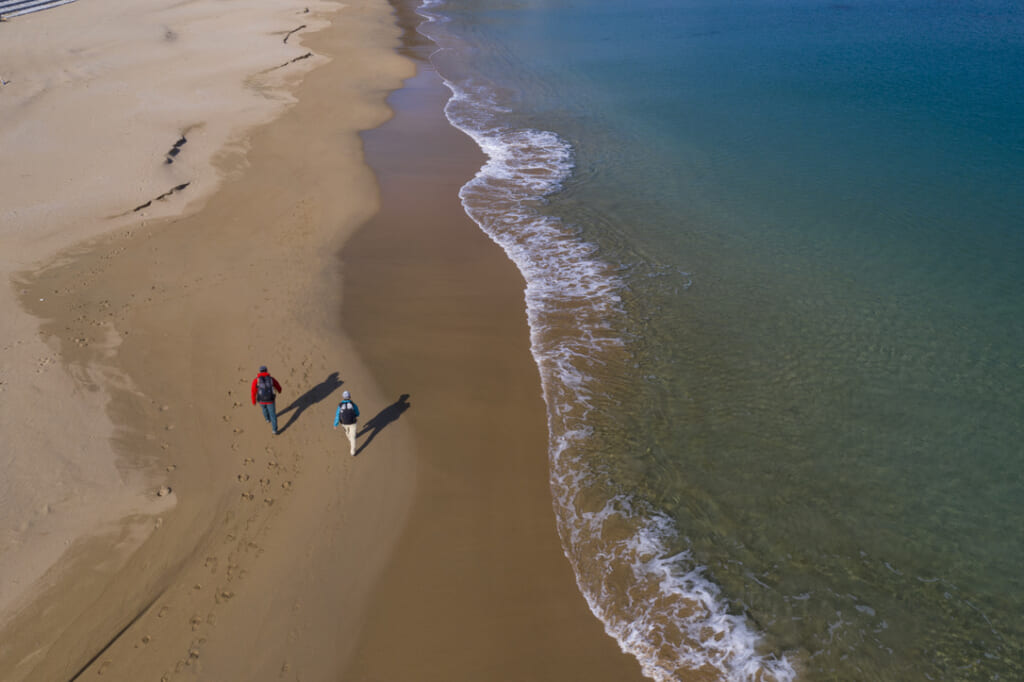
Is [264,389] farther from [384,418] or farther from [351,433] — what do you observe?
[384,418]

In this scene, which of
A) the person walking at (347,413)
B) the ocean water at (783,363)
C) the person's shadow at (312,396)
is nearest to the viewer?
the ocean water at (783,363)

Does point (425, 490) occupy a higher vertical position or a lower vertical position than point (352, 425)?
lower

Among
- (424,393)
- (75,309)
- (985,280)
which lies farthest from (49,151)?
(985,280)

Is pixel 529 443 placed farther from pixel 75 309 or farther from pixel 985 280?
pixel 985 280

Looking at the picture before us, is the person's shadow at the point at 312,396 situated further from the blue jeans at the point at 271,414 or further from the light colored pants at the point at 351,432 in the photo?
the light colored pants at the point at 351,432

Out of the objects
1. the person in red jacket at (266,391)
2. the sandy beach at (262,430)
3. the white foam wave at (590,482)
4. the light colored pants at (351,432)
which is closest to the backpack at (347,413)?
the light colored pants at (351,432)

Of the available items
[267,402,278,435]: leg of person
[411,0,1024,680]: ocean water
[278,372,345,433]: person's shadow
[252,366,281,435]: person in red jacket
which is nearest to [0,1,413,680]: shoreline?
[278,372,345,433]: person's shadow

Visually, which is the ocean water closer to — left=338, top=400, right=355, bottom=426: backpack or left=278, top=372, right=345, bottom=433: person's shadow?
left=338, top=400, right=355, bottom=426: backpack
